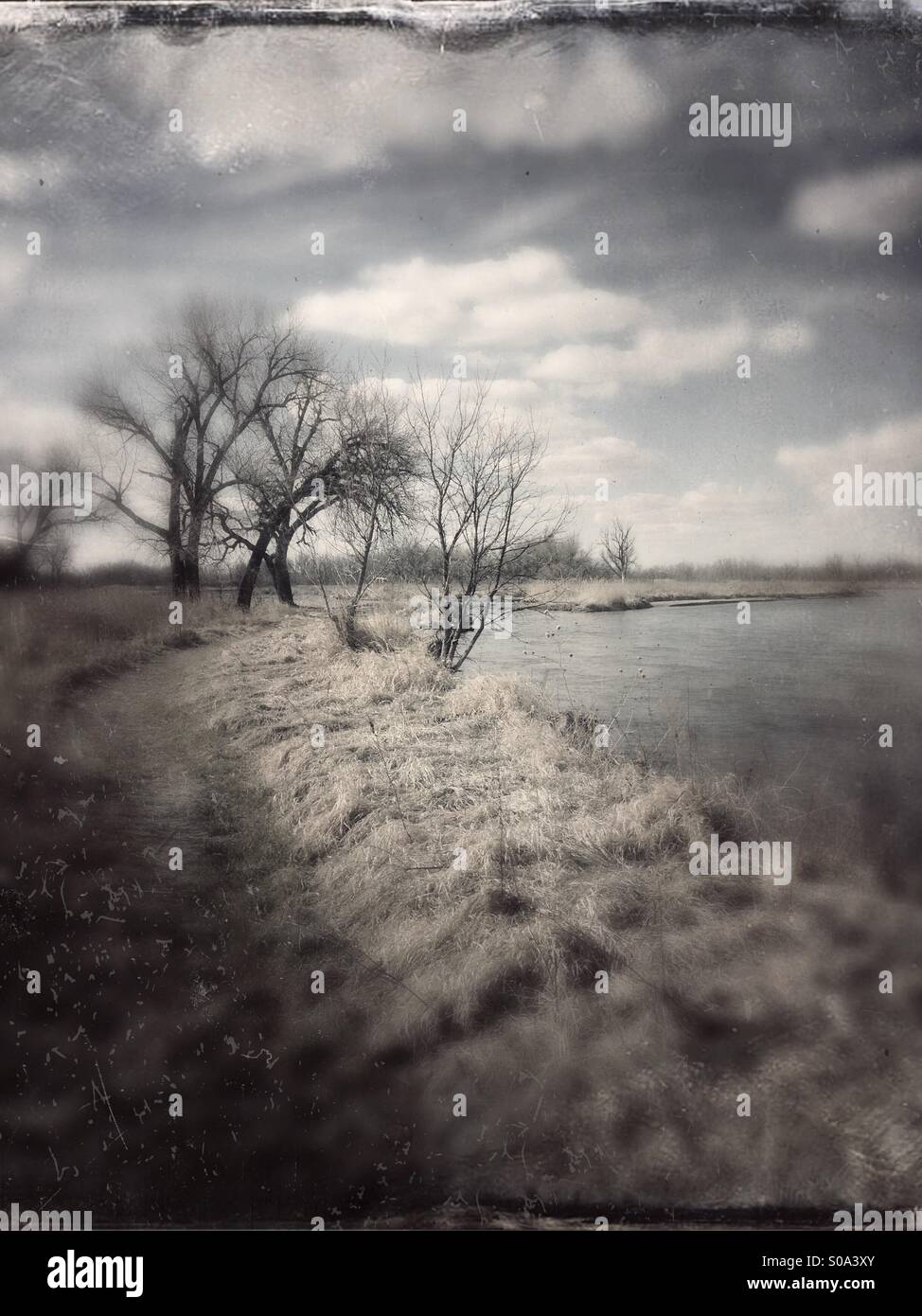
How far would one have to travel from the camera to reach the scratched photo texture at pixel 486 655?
8.94ft

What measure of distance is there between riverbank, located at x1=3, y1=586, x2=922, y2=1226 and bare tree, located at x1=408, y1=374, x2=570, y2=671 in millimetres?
336

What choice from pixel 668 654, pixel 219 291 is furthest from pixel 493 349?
pixel 668 654

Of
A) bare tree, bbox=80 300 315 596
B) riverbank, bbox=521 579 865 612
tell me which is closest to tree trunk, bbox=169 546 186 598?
bare tree, bbox=80 300 315 596

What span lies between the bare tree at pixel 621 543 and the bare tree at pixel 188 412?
1248 mm

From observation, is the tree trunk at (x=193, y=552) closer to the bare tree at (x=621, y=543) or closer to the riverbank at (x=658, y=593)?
the riverbank at (x=658, y=593)

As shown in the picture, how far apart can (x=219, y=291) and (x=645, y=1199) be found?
3541mm

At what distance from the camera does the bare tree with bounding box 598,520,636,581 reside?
2.88 metres

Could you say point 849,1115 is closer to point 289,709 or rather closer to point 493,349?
point 289,709

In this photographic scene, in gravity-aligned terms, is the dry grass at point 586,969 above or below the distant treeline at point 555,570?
below

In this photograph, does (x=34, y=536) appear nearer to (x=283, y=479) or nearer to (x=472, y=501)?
(x=283, y=479)

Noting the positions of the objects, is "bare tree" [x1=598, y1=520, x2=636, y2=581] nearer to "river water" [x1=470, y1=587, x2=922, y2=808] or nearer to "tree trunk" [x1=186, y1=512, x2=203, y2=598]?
"river water" [x1=470, y1=587, x2=922, y2=808]

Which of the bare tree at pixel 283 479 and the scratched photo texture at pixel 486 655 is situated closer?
the scratched photo texture at pixel 486 655

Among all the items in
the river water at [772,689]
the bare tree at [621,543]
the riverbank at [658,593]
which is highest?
the bare tree at [621,543]

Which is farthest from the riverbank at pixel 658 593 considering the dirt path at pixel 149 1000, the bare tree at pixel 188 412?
the dirt path at pixel 149 1000
